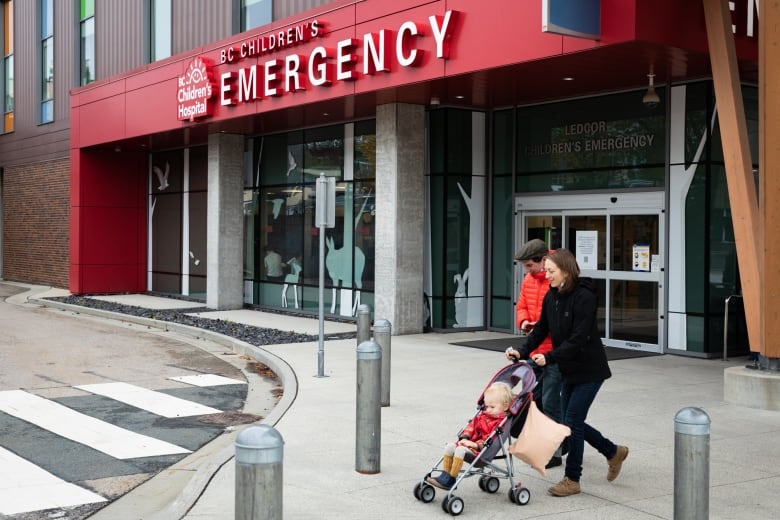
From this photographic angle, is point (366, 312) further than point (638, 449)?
Yes

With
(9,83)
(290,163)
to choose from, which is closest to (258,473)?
(290,163)

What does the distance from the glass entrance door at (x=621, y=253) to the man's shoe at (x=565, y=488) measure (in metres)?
8.52

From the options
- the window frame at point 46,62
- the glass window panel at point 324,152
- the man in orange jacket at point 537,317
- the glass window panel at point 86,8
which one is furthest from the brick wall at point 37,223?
the man in orange jacket at point 537,317

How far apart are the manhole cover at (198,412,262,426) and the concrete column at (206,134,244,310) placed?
12.6 m

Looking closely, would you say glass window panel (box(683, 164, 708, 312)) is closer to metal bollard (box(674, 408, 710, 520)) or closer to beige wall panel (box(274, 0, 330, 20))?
beige wall panel (box(274, 0, 330, 20))

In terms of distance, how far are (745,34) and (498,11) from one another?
343 cm

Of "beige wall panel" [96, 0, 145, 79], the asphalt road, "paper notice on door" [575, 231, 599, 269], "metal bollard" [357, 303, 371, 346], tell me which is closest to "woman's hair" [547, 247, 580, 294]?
the asphalt road

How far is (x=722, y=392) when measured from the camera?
10.9 meters

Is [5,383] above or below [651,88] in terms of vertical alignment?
below

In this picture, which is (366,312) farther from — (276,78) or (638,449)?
(276,78)

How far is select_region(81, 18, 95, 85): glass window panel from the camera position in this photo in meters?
28.3

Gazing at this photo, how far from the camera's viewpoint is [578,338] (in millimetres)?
6426

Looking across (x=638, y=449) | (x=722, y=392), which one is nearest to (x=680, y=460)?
(x=638, y=449)

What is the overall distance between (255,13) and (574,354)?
16.3 metres
